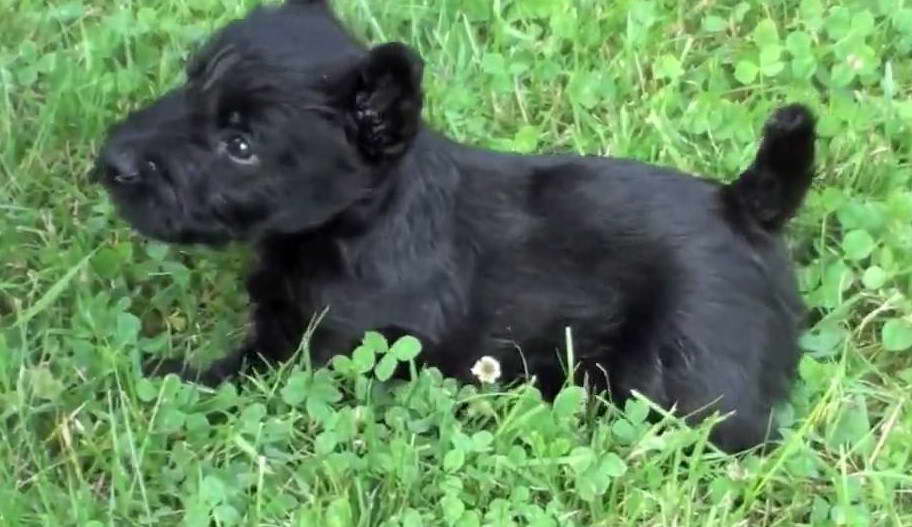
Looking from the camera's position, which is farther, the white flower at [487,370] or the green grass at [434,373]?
the white flower at [487,370]

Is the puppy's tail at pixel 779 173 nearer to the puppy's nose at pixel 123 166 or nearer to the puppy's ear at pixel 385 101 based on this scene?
the puppy's ear at pixel 385 101

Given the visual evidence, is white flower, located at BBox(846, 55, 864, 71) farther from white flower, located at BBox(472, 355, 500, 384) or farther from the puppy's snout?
the puppy's snout

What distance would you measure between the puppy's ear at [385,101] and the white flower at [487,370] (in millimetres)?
352

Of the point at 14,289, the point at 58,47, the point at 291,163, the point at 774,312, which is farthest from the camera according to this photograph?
the point at 58,47

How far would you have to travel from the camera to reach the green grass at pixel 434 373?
2066 millimetres

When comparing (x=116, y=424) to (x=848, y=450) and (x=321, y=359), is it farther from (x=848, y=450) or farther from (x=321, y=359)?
(x=848, y=450)

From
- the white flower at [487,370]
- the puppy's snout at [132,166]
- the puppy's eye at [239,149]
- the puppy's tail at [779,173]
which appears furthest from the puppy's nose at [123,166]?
the puppy's tail at [779,173]

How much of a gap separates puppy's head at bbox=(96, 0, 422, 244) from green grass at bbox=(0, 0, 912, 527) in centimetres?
26

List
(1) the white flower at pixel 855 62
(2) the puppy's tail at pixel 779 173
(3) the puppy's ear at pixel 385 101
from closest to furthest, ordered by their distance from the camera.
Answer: (3) the puppy's ear at pixel 385 101 → (2) the puppy's tail at pixel 779 173 → (1) the white flower at pixel 855 62

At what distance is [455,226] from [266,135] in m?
0.33

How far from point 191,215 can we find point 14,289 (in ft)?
1.63

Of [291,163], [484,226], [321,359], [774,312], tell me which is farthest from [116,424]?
[774,312]

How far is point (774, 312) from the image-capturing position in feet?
7.04

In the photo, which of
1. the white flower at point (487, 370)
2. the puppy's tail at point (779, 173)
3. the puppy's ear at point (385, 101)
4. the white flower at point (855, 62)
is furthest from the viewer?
the white flower at point (855, 62)
